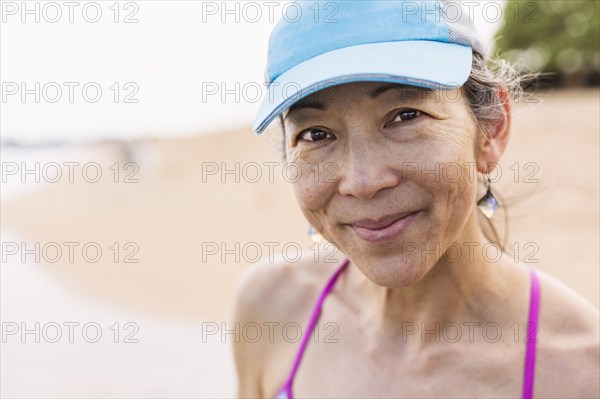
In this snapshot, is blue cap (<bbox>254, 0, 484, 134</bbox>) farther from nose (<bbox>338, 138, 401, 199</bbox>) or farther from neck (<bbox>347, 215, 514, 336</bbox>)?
neck (<bbox>347, 215, 514, 336</bbox>)

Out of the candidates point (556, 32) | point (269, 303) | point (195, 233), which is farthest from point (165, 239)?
point (556, 32)

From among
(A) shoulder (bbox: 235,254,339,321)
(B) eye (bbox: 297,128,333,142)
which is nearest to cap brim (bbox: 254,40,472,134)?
(B) eye (bbox: 297,128,333,142)

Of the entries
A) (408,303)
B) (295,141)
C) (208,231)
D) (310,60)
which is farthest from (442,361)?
(208,231)

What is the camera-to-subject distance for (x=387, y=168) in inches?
61.8

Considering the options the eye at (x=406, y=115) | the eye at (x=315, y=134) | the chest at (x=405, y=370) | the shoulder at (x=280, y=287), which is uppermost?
the eye at (x=406, y=115)

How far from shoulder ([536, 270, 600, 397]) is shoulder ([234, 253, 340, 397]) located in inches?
33.0

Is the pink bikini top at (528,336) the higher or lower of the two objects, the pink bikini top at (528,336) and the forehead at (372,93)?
the lower

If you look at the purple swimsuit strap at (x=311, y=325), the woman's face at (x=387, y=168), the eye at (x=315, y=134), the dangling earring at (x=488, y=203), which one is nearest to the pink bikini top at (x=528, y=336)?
the purple swimsuit strap at (x=311, y=325)

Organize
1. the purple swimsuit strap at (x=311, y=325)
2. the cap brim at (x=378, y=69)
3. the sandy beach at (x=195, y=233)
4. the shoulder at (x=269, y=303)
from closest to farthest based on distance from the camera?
1. the cap brim at (x=378, y=69)
2. the purple swimsuit strap at (x=311, y=325)
3. the shoulder at (x=269, y=303)
4. the sandy beach at (x=195, y=233)

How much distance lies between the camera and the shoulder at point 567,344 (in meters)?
1.74

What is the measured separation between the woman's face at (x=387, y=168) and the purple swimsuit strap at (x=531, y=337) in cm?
39

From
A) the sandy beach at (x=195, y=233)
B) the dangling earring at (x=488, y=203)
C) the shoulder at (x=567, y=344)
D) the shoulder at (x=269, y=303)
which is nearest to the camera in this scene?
the shoulder at (x=567, y=344)

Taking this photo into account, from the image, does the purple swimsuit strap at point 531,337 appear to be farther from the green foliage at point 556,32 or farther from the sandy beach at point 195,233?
the green foliage at point 556,32

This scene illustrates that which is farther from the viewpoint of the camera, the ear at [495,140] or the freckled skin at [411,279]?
the ear at [495,140]
